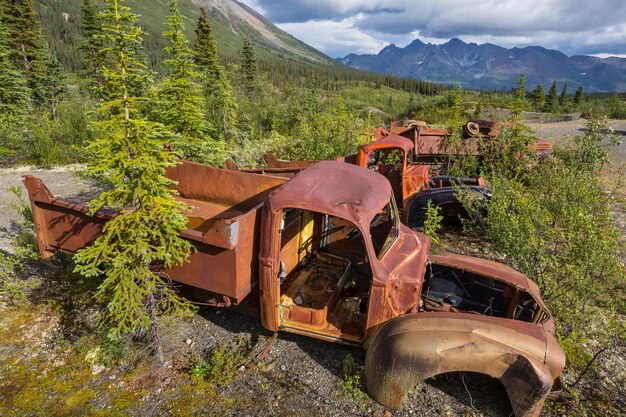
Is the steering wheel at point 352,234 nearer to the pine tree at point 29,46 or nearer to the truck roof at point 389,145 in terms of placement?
the truck roof at point 389,145

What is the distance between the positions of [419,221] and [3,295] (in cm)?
701

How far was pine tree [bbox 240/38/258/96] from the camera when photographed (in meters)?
Result: 28.4

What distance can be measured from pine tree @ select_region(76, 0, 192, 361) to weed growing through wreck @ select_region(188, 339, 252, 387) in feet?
2.66

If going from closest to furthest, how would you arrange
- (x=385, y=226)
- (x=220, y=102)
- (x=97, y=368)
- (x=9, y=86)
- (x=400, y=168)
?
(x=97, y=368)
(x=385, y=226)
(x=400, y=168)
(x=220, y=102)
(x=9, y=86)

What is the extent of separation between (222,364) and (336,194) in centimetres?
238

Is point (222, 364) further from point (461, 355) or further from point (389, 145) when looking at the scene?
point (389, 145)

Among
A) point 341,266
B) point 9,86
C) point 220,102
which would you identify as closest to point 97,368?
point 341,266

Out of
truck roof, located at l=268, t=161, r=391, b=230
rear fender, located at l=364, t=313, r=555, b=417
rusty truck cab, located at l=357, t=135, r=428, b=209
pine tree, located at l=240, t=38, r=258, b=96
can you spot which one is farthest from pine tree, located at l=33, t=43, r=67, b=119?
rear fender, located at l=364, t=313, r=555, b=417

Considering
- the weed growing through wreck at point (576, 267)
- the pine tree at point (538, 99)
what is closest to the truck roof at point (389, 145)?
the weed growing through wreck at point (576, 267)

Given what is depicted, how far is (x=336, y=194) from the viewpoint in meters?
3.81

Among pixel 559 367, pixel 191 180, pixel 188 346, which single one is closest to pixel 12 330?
pixel 188 346

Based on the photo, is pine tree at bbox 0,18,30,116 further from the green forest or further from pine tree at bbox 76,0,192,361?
pine tree at bbox 76,0,192,361

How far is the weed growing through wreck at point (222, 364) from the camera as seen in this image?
3.90 metres

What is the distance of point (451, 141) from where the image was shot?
10.8 m
